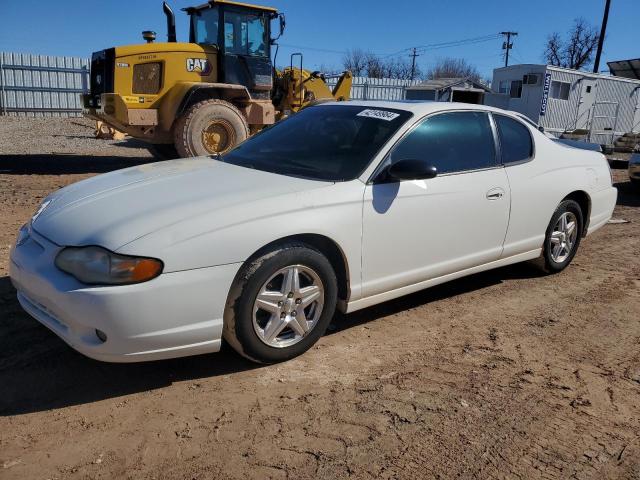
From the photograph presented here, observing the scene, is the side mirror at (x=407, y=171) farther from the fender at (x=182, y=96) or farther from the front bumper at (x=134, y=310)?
the fender at (x=182, y=96)

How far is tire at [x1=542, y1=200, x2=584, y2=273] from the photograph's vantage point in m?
4.94

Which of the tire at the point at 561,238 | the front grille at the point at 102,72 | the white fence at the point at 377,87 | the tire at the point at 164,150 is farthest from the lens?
the white fence at the point at 377,87

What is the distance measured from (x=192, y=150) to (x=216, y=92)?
142 cm

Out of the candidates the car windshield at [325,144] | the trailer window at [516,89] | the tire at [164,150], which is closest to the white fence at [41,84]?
the tire at [164,150]

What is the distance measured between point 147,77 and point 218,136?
1646 millimetres

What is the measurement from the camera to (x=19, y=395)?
2.85 metres

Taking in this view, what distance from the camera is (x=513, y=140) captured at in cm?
458

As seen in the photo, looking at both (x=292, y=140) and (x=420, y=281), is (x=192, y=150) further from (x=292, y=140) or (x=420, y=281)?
(x=420, y=281)

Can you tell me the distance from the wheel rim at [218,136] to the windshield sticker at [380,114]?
6597mm

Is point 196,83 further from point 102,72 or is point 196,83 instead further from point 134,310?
point 134,310

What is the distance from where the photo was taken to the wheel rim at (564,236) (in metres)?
5.03

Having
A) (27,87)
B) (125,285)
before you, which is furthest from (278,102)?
(27,87)

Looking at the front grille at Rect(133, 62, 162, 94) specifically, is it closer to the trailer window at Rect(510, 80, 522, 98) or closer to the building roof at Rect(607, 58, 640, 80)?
the trailer window at Rect(510, 80, 522, 98)

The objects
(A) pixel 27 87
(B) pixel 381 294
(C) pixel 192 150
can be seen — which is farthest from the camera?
(A) pixel 27 87
